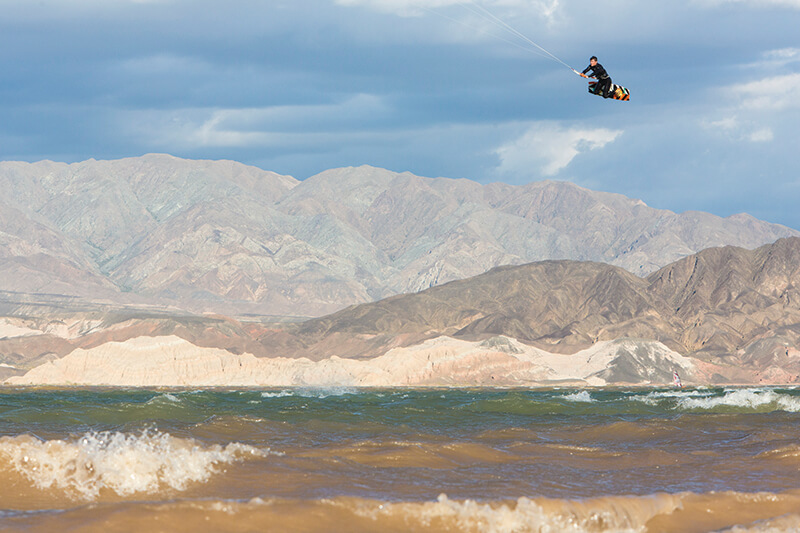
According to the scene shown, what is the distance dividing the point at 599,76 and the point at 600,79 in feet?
0.48

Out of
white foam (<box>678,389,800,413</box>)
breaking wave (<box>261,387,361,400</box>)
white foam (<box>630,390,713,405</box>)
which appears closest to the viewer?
white foam (<box>678,389,800,413</box>)

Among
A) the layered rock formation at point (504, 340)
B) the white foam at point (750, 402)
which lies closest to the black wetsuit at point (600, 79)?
the white foam at point (750, 402)

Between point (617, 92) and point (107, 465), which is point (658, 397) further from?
point (107, 465)

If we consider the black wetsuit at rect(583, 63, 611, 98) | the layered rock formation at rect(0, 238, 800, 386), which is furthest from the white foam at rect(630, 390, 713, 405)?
the layered rock formation at rect(0, 238, 800, 386)

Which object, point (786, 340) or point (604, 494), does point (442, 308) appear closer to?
point (786, 340)

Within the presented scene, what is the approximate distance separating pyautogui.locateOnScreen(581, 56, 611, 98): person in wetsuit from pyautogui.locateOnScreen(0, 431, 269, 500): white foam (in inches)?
680

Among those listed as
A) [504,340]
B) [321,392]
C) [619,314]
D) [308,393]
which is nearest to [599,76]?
[308,393]

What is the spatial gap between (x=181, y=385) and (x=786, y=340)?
108m

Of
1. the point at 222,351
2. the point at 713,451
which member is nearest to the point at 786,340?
the point at 222,351

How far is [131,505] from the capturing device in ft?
39.4

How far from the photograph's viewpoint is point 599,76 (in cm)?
2733

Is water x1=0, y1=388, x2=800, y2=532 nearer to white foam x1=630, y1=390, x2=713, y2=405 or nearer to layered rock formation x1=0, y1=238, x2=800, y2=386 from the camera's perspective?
white foam x1=630, y1=390, x2=713, y2=405

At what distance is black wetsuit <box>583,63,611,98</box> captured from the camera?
27.1 metres

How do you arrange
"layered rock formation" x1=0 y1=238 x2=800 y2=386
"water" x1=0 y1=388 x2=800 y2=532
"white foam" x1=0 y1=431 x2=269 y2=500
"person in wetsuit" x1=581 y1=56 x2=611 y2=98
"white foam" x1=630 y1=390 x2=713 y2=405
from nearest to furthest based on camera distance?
"water" x1=0 y1=388 x2=800 y2=532 < "white foam" x1=0 y1=431 x2=269 y2=500 < "person in wetsuit" x1=581 y1=56 x2=611 y2=98 < "white foam" x1=630 y1=390 x2=713 y2=405 < "layered rock formation" x1=0 y1=238 x2=800 y2=386
